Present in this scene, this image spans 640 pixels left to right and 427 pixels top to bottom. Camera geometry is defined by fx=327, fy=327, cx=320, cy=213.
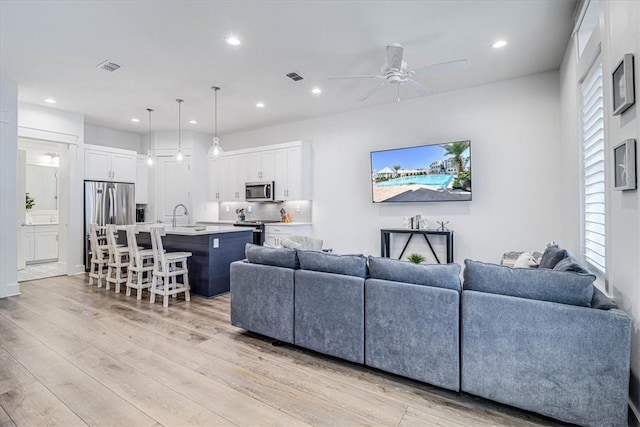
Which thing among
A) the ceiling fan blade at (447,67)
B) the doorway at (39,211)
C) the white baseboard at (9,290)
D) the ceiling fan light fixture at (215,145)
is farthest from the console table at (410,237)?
the doorway at (39,211)

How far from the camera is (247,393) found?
2252mm

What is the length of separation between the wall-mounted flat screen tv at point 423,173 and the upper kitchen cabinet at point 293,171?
4.75ft

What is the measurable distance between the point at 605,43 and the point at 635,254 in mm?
1479

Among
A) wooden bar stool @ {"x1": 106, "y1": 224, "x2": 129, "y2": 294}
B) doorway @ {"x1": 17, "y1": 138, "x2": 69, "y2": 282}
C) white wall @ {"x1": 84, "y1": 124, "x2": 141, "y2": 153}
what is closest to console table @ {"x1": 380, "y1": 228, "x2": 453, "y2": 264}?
wooden bar stool @ {"x1": 106, "y1": 224, "x2": 129, "y2": 294}

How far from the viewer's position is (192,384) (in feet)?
7.73

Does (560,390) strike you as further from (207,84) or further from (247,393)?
(207,84)

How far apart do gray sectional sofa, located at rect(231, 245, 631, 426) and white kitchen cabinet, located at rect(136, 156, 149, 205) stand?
6.00 metres

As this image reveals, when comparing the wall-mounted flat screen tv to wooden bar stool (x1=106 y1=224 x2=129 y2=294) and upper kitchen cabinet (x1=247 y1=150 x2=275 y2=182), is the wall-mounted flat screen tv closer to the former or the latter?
upper kitchen cabinet (x1=247 y1=150 x2=275 y2=182)

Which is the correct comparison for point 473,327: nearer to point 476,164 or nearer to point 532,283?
point 532,283

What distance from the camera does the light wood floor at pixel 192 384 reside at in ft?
6.54

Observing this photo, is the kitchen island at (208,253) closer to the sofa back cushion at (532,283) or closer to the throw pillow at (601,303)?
the sofa back cushion at (532,283)

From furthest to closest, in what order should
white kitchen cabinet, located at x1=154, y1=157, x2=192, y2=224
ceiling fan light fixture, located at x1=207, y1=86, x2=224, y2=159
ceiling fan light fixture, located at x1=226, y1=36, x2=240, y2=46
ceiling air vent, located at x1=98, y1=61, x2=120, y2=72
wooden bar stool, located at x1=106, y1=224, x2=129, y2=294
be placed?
white kitchen cabinet, located at x1=154, y1=157, x2=192, y2=224 → wooden bar stool, located at x1=106, y1=224, x2=129, y2=294 → ceiling fan light fixture, located at x1=207, y1=86, x2=224, y2=159 → ceiling air vent, located at x1=98, y1=61, x2=120, y2=72 → ceiling fan light fixture, located at x1=226, y1=36, x2=240, y2=46

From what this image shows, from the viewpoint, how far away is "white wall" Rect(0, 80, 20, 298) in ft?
15.3

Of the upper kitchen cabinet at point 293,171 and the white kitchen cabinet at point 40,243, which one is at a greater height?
the upper kitchen cabinet at point 293,171
